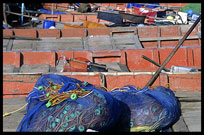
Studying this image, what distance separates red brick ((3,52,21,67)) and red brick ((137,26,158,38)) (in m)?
4.42

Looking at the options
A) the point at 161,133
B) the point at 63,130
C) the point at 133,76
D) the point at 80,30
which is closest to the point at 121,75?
the point at 133,76

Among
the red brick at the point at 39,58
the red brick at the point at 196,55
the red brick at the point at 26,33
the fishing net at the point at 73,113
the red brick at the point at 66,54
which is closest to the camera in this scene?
the fishing net at the point at 73,113

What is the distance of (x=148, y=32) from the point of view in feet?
34.9

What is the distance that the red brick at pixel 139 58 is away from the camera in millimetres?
8312

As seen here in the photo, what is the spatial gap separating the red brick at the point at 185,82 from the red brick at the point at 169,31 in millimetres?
5221

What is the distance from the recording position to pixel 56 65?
8.23 m

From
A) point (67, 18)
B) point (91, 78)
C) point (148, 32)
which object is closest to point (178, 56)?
point (148, 32)

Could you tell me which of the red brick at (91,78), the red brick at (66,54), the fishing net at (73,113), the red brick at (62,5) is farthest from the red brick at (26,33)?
the red brick at (62,5)

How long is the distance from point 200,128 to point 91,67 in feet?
13.3

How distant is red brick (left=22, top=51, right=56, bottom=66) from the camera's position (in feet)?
27.0

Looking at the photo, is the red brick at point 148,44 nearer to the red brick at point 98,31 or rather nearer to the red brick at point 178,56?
the red brick at point 98,31

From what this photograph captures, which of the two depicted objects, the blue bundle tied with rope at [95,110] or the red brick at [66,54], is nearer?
the blue bundle tied with rope at [95,110]

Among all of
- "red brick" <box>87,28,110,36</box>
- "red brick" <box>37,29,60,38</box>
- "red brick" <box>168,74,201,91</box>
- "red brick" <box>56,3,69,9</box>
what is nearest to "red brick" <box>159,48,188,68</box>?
"red brick" <box>87,28,110,36</box>

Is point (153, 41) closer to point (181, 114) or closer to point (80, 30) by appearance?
point (80, 30)
